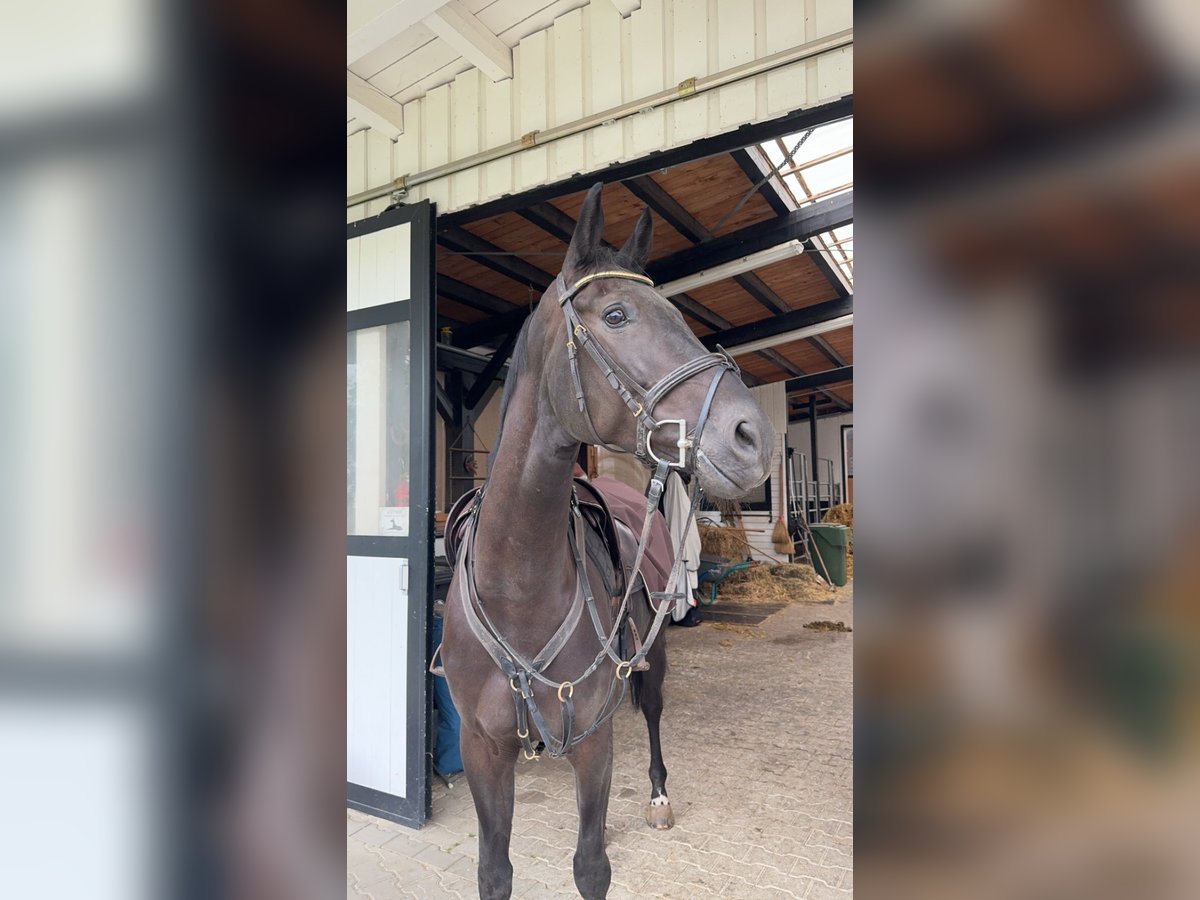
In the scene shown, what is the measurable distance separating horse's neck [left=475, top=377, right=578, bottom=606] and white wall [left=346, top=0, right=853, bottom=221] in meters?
1.26

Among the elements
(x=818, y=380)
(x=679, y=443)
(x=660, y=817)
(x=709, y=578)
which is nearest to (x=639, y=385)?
(x=679, y=443)

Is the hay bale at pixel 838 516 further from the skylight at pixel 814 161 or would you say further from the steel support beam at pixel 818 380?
the skylight at pixel 814 161

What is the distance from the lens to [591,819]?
1.76m

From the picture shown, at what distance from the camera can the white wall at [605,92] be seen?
1977 millimetres

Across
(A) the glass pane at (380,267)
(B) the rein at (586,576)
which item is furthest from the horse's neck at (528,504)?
(A) the glass pane at (380,267)

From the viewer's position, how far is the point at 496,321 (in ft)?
17.8

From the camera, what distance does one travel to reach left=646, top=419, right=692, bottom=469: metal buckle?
1.25 metres

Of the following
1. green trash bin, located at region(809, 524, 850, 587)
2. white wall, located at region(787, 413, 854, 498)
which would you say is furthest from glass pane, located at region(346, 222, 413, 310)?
white wall, located at region(787, 413, 854, 498)

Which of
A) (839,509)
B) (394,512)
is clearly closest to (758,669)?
(394,512)

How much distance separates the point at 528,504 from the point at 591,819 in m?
0.95

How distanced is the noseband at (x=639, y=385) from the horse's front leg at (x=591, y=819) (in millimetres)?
929
